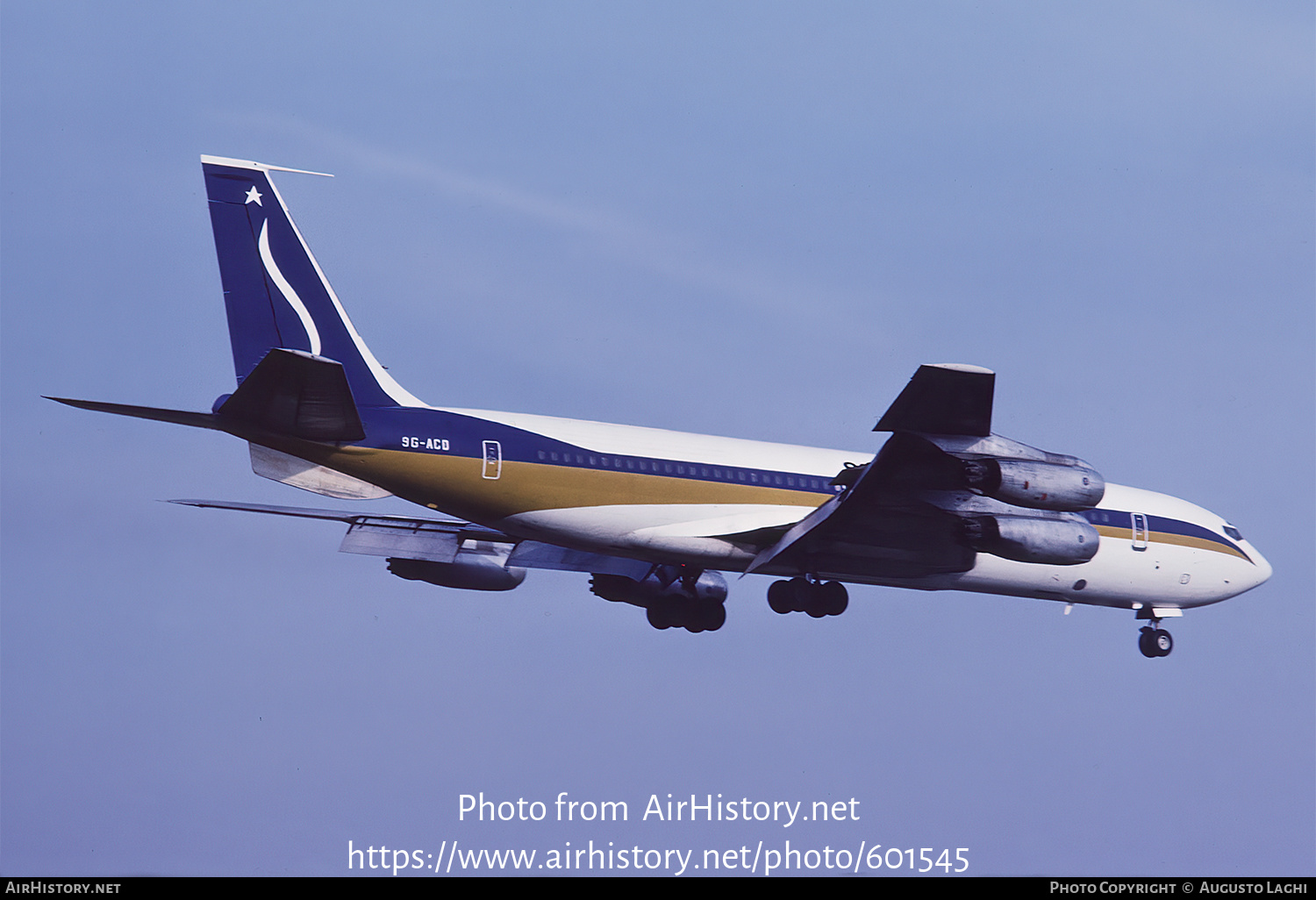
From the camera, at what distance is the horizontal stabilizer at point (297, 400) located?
68.0ft

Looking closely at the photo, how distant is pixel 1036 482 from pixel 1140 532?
789 cm

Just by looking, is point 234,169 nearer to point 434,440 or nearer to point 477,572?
point 434,440

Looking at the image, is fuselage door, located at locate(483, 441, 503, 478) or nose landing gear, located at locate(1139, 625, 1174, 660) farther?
nose landing gear, located at locate(1139, 625, 1174, 660)

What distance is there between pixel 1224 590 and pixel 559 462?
50.9 ft

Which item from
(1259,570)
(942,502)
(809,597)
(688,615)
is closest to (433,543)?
(688,615)

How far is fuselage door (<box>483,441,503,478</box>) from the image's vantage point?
23750 millimetres

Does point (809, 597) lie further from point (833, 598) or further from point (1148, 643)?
point (1148, 643)

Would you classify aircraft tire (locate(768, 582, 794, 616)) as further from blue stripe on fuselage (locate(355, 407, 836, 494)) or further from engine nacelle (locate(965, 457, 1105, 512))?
engine nacelle (locate(965, 457, 1105, 512))

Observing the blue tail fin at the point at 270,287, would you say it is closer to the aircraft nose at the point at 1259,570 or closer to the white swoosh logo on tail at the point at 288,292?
the white swoosh logo on tail at the point at 288,292

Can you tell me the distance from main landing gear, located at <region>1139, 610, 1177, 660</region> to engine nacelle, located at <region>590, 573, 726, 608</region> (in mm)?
8902

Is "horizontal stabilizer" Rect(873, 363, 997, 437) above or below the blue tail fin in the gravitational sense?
below

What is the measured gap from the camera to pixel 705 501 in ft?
84.4

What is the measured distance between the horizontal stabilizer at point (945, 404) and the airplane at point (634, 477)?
38 millimetres

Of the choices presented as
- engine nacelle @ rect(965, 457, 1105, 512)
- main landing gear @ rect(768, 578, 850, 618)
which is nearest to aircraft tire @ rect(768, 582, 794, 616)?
main landing gear @ rect(768, 578, 850, 618)
